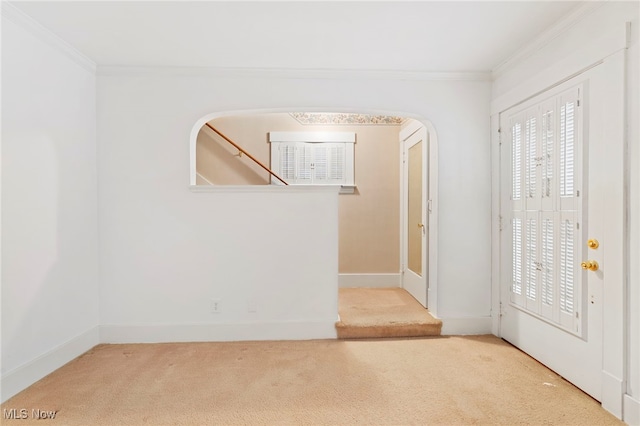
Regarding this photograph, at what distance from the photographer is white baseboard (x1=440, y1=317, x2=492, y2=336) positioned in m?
3.25

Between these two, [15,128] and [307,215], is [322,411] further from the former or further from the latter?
[15,128]

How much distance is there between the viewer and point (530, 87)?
8.81ft

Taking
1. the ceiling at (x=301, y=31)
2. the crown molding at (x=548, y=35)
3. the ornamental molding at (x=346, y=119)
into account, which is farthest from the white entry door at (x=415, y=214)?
the ceiling at (x=301, y=31)

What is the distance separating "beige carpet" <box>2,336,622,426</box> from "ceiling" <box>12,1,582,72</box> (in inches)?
95.4

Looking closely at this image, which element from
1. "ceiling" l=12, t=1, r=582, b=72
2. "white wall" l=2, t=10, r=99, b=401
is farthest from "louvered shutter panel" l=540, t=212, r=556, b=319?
"white wall" l=2, t=10, r=99, b=401

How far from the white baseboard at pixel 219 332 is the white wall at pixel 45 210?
0.22 metres

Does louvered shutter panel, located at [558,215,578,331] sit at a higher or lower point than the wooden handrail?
lower

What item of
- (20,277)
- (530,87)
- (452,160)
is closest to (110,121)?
(20,277)

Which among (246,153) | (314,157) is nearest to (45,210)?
(246,153)

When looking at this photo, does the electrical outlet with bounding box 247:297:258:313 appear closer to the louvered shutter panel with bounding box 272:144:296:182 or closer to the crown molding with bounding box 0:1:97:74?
the louvered shutter panel with bounding box 272:144:296:182

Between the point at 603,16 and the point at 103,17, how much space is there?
3100mm

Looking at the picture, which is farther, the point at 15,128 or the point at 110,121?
the point at 110,121

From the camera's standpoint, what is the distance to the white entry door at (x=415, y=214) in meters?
3.67

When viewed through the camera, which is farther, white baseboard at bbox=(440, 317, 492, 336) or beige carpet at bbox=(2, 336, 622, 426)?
white baseboard at bbox=(440, 317, 492, 336)
